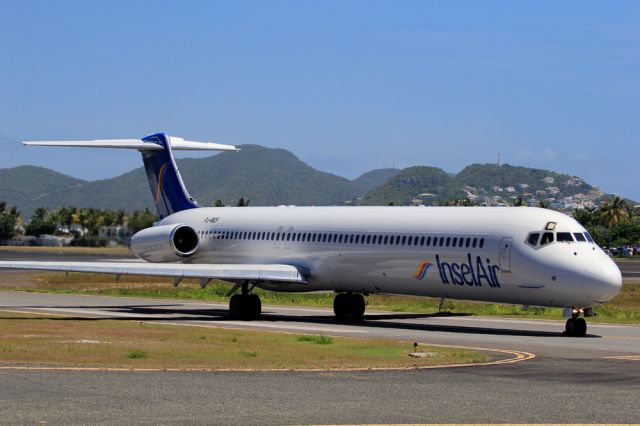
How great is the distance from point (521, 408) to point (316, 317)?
82.6 ft

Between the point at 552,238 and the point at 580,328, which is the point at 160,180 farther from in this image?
the point at 580,328

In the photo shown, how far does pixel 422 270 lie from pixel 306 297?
70.6ft

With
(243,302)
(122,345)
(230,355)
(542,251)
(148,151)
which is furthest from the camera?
(148,151)

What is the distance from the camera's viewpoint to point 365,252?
37500mm

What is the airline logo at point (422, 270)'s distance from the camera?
3516cm

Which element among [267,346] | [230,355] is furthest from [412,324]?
[230,355]

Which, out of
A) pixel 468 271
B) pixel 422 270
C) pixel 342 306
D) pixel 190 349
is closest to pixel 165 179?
pixel 342 306

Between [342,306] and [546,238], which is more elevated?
[546,238]

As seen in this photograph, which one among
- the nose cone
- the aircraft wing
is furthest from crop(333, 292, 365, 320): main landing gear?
the nose cone

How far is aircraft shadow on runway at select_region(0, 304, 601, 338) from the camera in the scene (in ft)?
112

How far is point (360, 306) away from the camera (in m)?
40.6

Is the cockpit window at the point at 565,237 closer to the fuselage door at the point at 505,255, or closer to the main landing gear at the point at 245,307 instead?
the fuselage door at the point at 505,255

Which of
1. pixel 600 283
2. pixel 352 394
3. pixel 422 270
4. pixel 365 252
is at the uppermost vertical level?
pixel 365 252

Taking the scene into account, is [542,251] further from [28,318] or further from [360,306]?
[28,318]
